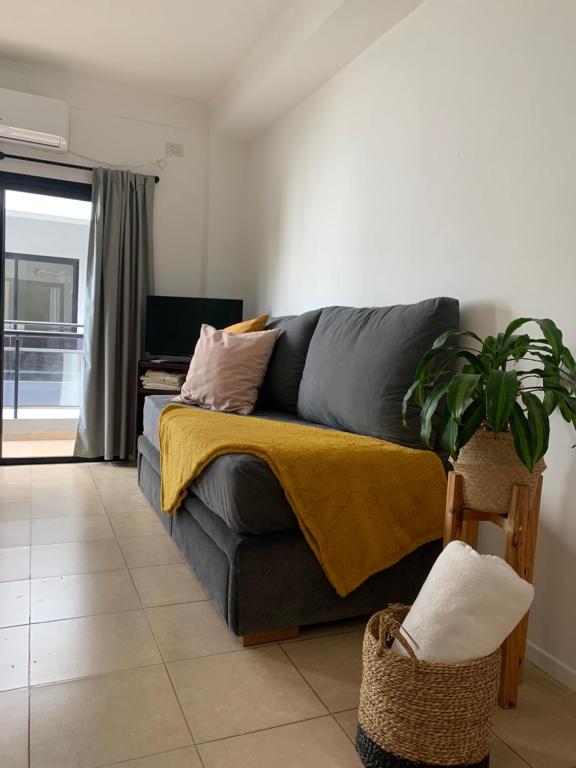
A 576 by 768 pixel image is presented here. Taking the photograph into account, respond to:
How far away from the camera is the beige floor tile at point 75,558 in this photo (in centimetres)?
237

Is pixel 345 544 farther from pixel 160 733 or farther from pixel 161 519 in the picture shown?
pixel 161 519

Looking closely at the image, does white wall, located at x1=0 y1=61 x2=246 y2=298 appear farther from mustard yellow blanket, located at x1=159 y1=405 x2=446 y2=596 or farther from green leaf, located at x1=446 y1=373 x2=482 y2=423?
green leaf, located at x1=446 y1=373 x2=482 y2=423

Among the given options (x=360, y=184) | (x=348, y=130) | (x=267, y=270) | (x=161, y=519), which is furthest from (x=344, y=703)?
(x=267, y=270)

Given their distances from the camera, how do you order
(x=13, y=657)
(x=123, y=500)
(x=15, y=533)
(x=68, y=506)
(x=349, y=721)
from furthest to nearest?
(x=123, y=500) → (x=68, y=506) → (x=15, y=533) → (x=13, y=657) → (x=349, y=721)

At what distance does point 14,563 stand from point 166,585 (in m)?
0.67

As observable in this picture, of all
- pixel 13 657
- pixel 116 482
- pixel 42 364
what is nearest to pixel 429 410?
pixel 13 657

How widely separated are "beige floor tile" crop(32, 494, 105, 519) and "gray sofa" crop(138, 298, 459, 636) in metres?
0.37

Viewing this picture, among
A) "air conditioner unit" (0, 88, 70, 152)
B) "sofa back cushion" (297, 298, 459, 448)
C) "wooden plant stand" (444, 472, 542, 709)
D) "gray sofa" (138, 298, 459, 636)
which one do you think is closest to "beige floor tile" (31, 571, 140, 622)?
"gray sofa" (138, 298, 459, 636)

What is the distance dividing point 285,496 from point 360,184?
6.05 feet

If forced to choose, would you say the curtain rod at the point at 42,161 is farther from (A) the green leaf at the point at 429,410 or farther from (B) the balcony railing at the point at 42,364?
(A) the green leaf at the point at 429,410

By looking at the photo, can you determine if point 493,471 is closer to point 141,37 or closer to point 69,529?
point 69,529

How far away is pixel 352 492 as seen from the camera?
186cm

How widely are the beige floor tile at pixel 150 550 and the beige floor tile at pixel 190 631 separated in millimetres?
432

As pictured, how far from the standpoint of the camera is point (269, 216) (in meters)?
4.19
